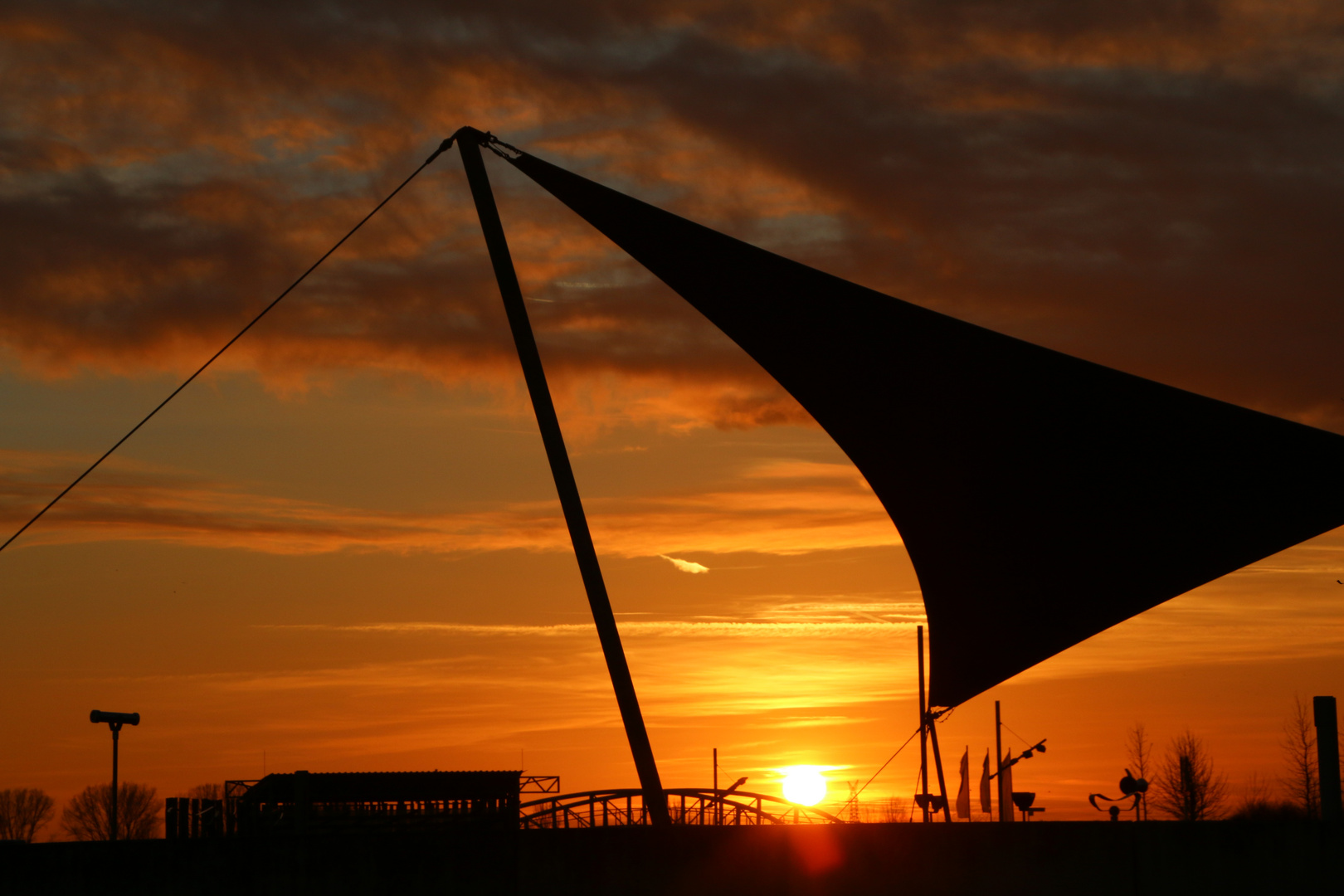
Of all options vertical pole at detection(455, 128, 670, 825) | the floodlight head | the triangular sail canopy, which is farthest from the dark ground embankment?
the floodlight head

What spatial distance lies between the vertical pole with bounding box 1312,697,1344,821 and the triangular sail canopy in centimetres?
185

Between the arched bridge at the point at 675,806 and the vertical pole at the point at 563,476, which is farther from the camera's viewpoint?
the arched bridge at the point at 675,806

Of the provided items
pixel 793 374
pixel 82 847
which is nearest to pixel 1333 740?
pixel 793 374

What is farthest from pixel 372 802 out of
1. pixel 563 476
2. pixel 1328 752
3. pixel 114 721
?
pixel 1328 752

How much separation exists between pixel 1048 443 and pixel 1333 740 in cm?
363

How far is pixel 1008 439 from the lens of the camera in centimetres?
1267

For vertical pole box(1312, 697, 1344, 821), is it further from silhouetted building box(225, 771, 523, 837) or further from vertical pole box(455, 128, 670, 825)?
silhouetted building box(225, 771, 523, 837)

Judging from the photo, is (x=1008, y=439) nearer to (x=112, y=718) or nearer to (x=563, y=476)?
(x=563, y=476)

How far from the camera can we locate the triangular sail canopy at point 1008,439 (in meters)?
11.4

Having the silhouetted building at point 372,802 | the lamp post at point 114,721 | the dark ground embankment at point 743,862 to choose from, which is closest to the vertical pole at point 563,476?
the dark ground embankment at point 743,862

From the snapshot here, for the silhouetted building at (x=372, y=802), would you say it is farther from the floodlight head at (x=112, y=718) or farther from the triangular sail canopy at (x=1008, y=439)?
the triangular sail canopy at (x=1008, y=439)

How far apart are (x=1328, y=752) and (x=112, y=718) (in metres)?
27.1

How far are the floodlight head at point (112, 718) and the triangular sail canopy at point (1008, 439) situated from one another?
74.0 feet

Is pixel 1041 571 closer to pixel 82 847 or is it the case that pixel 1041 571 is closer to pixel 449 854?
pixel 449 854
